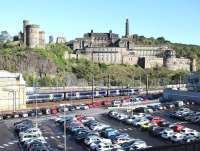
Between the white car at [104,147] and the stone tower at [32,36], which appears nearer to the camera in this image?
the white car at [104,147]

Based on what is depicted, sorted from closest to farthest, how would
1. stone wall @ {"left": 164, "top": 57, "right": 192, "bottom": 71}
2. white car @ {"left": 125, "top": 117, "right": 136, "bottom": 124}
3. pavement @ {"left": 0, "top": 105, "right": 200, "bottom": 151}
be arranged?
pavement @ {"left": 0, "top": 105, "right": 200, "bottom": 151}
white car @ {"left": 125, "top": 117, "right": 136, "bottom": 124}
stone wall @ {"left": 164, "top": 57, "right": 192, "bottom": 71}

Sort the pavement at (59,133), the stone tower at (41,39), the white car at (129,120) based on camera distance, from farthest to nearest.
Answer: the stone tower at (41,39), the white car at (129,120), the pavement at (59,133)

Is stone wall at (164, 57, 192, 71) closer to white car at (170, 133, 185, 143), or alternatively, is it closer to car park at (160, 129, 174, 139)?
car park at (160, 129, 174, 139)

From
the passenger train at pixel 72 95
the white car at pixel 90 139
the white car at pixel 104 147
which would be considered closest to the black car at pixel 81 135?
the white car at pixel 90 139

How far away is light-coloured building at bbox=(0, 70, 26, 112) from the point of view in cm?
4738

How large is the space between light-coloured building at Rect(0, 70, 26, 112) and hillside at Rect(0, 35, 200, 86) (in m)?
29.2

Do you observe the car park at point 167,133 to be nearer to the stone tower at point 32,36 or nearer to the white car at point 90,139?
the white car at point 90,139

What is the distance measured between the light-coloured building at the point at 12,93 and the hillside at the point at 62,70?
29178 mm

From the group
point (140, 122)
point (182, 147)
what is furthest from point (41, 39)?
point (182, 147)

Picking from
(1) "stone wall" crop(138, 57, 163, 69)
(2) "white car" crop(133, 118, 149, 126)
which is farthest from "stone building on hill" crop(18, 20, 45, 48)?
(2) "white car" crop(133, 118, 149, 126)

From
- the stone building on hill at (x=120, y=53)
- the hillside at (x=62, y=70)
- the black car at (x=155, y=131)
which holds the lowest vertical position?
the black car at (x=155, y=131)

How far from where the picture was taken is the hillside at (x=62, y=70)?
87.0 metres

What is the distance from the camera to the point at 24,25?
103 m

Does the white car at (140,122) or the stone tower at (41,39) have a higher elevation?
the stone tower at (41,39)
